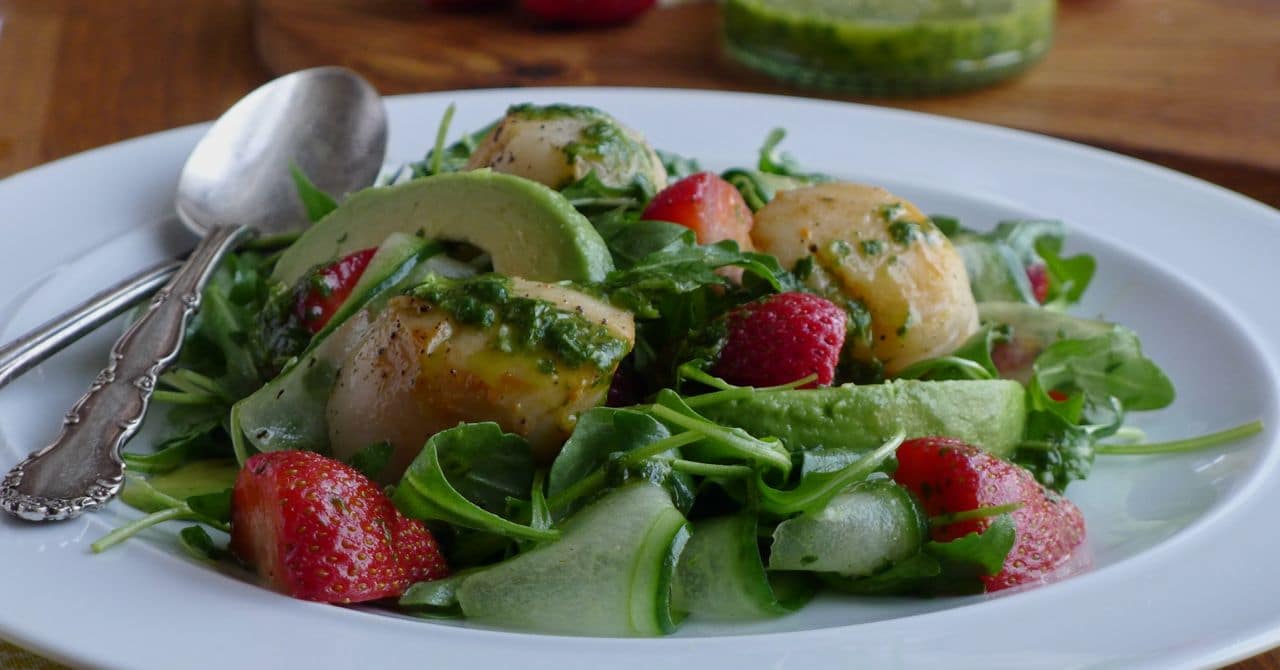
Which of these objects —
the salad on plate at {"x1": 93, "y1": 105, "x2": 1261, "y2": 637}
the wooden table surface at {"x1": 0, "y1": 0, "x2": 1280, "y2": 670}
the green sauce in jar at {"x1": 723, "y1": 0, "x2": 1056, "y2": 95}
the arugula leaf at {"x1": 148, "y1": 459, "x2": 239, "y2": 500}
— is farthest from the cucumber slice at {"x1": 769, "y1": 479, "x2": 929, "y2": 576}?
the green sauce in jar at {"x1": 723, "y1": 0, "x2": 1056, "y2": 95}

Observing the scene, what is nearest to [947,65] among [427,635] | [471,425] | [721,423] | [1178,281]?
[1178,281]

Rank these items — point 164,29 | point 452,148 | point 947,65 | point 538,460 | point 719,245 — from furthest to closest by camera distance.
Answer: point 164,29
point 947,65
point 452,148
point 719,245
point 538,460

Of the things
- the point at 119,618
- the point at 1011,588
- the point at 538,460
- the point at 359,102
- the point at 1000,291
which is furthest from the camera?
the point at 359,102

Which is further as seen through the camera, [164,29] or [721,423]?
[164,29]

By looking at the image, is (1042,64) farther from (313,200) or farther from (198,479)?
(198,479)

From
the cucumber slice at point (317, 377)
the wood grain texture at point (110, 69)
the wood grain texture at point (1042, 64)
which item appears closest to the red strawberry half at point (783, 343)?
the cucumber slice at point (317, 377)

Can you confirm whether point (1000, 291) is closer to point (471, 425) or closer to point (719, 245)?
point (719, 245)

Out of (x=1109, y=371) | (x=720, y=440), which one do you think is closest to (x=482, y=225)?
(x=720, y=440)
